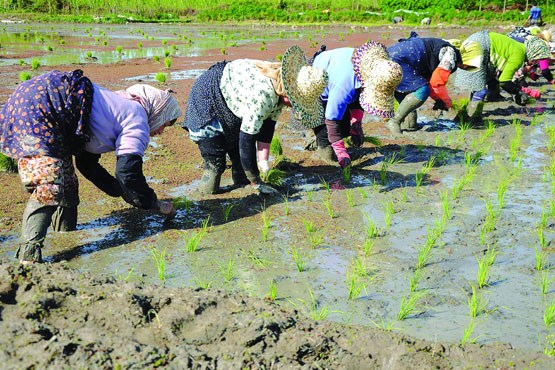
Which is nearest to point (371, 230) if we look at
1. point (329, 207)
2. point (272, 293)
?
point (329, 207)

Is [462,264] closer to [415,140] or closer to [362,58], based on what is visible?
[362,58]

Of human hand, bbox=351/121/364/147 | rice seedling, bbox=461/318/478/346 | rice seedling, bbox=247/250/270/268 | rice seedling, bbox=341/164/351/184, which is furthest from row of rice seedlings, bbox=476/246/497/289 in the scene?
human hand, bbox=351/121/364/147

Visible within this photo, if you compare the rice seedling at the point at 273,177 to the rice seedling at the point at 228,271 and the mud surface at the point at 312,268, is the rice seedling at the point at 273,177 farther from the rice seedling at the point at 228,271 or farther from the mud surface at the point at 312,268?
the rice seedling at the point at 228,271

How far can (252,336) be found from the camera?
2193mm

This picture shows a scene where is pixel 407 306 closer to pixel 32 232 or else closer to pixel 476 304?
pixel 476 304

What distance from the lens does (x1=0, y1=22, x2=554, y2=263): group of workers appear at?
3.28 metres

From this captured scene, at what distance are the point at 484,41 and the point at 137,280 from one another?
5598mm

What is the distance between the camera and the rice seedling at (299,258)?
333 centimetres

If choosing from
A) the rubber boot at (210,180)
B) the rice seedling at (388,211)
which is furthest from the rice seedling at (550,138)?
the rubber boot at (210,180)

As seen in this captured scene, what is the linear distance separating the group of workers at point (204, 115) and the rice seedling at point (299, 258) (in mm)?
901

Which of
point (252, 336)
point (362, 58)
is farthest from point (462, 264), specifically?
point (362, 58)

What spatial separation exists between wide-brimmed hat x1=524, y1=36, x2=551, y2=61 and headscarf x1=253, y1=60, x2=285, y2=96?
14.9 ft

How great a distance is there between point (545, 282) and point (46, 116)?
2.78 m

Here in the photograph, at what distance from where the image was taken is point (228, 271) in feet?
10.4
